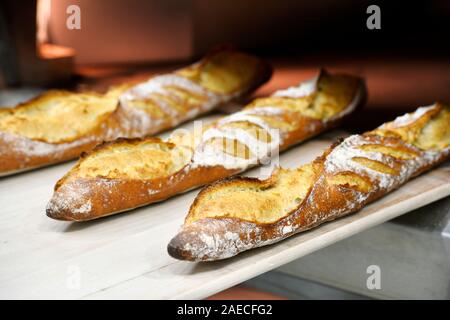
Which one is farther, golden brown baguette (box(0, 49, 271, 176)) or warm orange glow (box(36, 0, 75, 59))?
warm orange glow (box(36, 0, 75, 59))

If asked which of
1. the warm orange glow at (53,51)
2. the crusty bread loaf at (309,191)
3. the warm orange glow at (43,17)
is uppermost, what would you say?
the warm orange glow at (43,17)

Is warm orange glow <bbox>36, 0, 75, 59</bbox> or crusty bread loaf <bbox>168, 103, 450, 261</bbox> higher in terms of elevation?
warm orange glow <bbox>36, 0, 75, 59</bbox>

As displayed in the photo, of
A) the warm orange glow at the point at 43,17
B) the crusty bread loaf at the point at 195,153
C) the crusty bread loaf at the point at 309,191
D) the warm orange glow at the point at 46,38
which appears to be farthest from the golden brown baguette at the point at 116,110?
the warm orange glow at the point at 43,17

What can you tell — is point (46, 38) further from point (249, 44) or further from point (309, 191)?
point (309, 191)

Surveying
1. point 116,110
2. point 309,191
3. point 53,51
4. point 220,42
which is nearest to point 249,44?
point 220,42

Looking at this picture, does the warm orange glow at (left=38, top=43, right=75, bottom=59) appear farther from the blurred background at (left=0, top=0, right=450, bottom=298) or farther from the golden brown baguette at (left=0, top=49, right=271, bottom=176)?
the golden brown baguette at (left=0, top=49, right=271, bottom=176)

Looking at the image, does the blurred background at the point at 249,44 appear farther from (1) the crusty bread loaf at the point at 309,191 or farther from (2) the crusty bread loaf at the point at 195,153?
(1) the crusty bread loaf at the point at 309,191

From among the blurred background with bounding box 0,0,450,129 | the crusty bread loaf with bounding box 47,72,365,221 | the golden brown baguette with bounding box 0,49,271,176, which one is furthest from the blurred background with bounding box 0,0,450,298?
the golden brown baguette with bounding box 0,49,271,176
